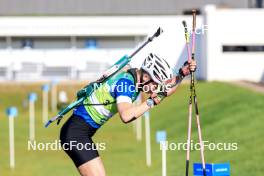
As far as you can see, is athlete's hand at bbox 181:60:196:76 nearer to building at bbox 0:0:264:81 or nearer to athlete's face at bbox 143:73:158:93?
athlete's face at bbox 143:73:158:93

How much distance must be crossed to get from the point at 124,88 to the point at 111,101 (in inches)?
9.9

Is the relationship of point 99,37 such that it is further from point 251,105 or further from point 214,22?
point 251,105

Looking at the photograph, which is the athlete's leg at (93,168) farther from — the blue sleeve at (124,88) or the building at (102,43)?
the building at (102,43)

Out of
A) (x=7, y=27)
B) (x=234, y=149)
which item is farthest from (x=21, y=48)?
(x=234, y=149)

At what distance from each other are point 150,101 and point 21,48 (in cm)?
4776

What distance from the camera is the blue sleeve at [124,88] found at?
8992 millimetres

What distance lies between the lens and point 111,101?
917cm

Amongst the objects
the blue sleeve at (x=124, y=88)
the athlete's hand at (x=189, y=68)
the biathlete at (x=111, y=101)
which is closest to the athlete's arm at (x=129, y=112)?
the biathlete at (x=111, y=101)

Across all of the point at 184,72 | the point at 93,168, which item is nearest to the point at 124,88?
the point at 184,72

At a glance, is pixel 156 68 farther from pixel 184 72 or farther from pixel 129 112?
pixel 129 112

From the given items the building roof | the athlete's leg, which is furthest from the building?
the athlete's leg

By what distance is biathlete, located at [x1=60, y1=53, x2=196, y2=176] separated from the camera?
29.7 feet

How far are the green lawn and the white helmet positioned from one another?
30.4 feet

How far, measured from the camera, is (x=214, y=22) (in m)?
50.0
